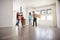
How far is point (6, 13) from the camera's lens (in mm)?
7254

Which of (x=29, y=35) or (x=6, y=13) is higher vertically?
(x=6, y=13)

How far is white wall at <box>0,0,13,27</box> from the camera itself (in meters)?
7.12

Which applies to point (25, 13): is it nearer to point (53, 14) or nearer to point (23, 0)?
point (23, 0)

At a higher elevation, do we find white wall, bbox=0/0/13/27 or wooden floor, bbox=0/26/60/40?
white wall, bbox=0/0/13/27

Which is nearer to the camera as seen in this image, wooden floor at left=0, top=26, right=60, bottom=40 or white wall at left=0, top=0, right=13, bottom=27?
wooden floor at left=0, top=26, right=60, bottom=40

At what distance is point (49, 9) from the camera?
33.0 ft

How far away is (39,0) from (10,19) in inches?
114

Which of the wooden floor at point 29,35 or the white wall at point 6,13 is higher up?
the white wall at point 6,13

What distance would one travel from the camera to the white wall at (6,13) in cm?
712

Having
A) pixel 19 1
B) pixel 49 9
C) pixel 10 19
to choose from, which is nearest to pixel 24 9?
pixel 19 1

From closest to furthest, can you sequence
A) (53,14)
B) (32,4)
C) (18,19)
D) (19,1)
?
(18,19)
(19,1)
(53,14)
(32,4)

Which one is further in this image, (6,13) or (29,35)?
(6,13)

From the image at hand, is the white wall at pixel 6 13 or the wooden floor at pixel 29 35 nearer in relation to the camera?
the wooden floor at pixel 29 35

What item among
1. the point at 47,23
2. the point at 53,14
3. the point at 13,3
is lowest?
the point at 47,23
